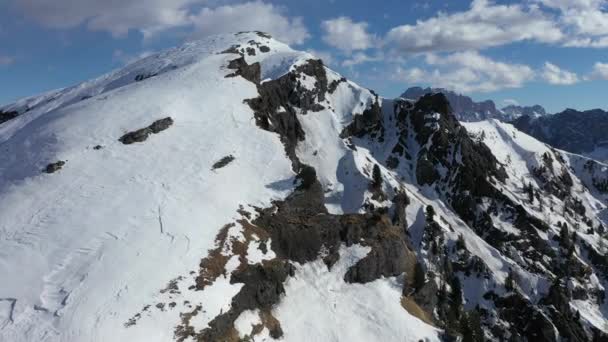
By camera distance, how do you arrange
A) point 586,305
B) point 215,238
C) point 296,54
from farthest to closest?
point 296,54 → point 586,305 → point 215,238

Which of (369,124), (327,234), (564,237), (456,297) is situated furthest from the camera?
(369,124)

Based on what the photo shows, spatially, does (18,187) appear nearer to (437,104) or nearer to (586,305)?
(437,104)

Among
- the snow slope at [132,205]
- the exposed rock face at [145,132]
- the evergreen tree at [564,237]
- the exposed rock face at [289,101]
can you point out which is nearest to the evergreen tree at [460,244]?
the snow slope at [132,205]

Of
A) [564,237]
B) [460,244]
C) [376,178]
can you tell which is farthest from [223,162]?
[564,237]

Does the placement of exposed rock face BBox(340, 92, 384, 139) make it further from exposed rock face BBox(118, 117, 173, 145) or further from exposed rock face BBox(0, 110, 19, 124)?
exposed rock face BBox(0, 110, 19, 124)

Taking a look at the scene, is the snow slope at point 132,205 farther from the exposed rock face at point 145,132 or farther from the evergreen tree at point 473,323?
the evergreen tree at point 473,323

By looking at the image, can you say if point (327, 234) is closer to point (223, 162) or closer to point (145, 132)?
point (223, 162)

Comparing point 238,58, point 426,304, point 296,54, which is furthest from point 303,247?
point 296,54
